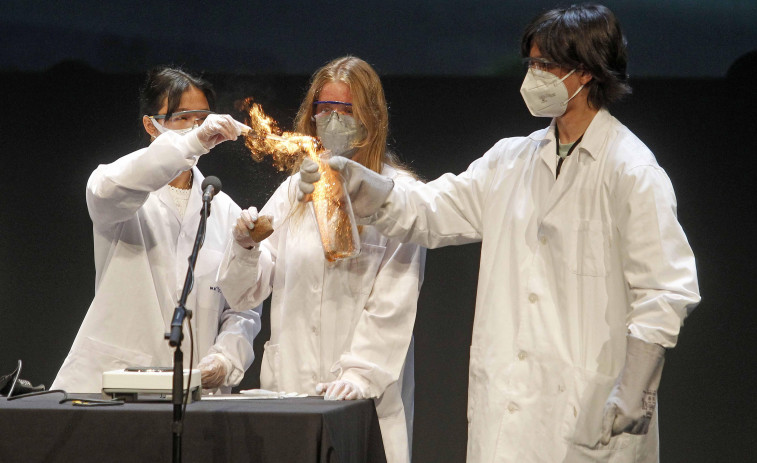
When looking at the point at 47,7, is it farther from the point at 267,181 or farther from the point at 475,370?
the point at 475,370

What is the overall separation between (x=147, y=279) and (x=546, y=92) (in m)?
1.54

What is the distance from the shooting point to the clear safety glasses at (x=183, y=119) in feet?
10.6

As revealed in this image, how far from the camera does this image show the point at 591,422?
241 centimetres

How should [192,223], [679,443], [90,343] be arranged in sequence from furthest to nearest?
[679,443]
[192,223]
[90,343]

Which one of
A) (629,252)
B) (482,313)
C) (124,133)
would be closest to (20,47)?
(124,133)

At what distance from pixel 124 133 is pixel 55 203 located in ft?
1.74

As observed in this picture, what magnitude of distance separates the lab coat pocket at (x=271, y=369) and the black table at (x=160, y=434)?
2.88ft

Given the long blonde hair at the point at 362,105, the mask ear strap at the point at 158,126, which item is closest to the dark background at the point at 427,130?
the mask ear strap at the point at 158,126

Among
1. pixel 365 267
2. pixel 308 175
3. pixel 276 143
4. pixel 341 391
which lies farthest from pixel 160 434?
pixel 276 143

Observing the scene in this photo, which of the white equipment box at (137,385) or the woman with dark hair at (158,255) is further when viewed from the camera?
the woman with dark hair at (158,255)

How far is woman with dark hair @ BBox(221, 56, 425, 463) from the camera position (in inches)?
110

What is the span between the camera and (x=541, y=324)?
8.25 feet

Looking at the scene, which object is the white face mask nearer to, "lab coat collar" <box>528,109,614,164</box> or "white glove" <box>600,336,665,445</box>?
"lab coat collar" <box>528,109,614,164</box>

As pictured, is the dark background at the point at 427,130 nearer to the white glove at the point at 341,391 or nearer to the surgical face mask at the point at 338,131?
the surgical face mask at the point at 338,131
